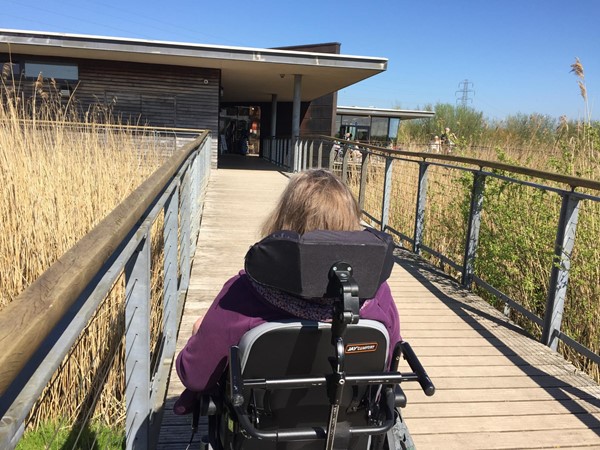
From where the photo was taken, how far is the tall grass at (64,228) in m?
2.67

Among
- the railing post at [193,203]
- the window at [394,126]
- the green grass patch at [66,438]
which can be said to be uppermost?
the window at [394,126]

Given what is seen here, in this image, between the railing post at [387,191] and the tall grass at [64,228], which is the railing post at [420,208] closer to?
the railing post at [387,191]

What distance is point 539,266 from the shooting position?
13.0 ft

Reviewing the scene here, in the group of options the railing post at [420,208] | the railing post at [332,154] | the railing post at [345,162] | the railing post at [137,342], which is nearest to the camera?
the railing post at [137,342]

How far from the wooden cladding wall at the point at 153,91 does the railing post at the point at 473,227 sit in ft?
35.6

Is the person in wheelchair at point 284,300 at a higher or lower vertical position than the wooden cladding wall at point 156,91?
lower

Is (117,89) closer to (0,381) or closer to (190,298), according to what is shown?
(190,298)

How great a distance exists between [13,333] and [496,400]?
8.31ft

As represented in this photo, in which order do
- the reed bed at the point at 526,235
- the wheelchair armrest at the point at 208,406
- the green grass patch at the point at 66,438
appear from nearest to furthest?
1. the wheelchair armrest at the point at 208,406
2. the green grass patch at the point at 66,438
3. the reed bed at the point at 526,235

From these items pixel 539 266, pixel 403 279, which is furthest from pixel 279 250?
pixel 403 279

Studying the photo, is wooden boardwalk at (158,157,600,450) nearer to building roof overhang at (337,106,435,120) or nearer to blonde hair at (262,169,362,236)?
blonde hair at (262,169,362,236)

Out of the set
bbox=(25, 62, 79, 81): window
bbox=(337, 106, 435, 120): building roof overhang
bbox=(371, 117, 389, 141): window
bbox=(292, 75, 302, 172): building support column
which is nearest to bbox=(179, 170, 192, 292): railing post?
bbox=(292, 75, 302, 172): building support column

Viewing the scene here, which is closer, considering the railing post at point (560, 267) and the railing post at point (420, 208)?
the railing post at point (560, 267)

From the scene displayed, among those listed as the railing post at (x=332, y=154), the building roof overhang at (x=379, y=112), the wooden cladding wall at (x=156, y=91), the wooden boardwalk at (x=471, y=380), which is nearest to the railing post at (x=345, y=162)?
the railing post at (x=332, y=154)
